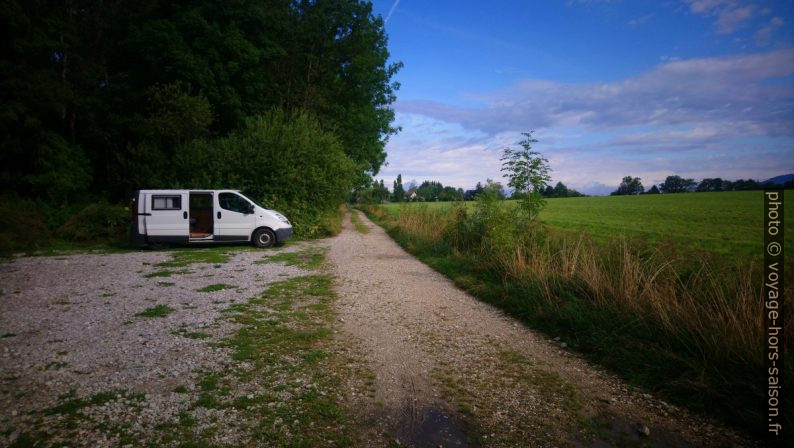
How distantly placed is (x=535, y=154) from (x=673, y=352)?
5883mm

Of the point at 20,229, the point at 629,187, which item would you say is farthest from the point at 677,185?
the point at 20,229

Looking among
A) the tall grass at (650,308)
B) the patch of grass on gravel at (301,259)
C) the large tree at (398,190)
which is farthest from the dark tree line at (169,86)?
the large tree at (398,190)

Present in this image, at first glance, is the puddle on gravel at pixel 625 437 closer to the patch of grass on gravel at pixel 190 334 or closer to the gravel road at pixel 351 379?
the gravel road at pixel 351 379

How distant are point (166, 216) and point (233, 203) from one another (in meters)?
2.11

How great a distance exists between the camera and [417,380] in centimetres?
373

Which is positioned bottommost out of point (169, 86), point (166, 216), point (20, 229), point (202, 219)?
point (20, 229)

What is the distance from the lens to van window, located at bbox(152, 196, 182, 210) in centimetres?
1186

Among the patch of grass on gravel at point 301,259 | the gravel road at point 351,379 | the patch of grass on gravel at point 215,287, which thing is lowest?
the gravel road at point 351,379

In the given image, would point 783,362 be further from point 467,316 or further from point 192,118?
point 192,118

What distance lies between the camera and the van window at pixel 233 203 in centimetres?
1280

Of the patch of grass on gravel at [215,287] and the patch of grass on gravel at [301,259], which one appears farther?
the patch of grass on gravel at [301,259]

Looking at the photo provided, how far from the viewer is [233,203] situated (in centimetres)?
1299

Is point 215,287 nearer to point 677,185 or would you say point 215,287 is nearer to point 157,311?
point 157,311

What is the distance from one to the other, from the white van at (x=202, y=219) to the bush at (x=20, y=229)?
10.2 feet
